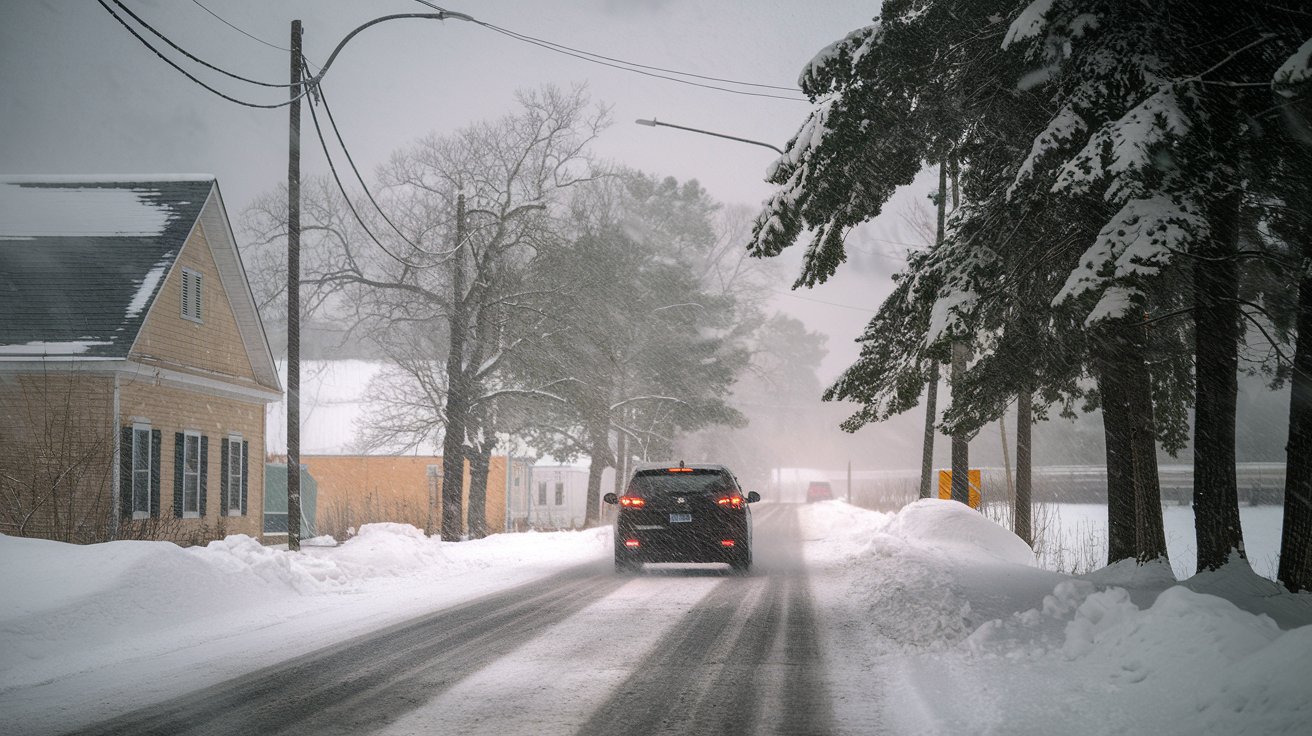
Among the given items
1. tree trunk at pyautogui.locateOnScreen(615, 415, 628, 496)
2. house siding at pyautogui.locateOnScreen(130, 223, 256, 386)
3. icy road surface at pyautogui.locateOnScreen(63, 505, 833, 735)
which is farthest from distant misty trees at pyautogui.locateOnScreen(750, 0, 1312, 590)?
tree trunk at pyautogui.locateOnScreen(615, 415, 628, 496)

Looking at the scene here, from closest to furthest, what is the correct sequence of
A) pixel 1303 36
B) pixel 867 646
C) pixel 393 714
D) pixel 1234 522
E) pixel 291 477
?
pixel 393 714
pixel 1303 36
pixel 867 646
pixel 1234 522
pixel 291 477

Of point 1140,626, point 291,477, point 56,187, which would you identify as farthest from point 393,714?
point 56,187

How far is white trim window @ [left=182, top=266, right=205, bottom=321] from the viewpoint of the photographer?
21.9 metres

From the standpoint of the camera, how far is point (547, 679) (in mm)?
7168

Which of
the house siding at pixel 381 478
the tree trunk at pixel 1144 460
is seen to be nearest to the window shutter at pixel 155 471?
the house siding at pixel 381 478

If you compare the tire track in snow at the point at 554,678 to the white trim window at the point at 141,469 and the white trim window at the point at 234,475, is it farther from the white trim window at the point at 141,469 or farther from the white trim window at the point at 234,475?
the white trim window at the point at 234,475

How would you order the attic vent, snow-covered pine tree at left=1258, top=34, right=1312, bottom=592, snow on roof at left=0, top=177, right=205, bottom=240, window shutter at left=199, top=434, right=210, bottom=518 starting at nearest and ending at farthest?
snow-covered pine tree at left=1258, top=34, right=1312, bottom=592
snow on roof at left=0, top=177, right=205, bottom=240
the attic vent
window shutter at left=199, top=434, right=210, bottom=518

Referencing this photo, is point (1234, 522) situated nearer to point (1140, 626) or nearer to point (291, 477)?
point (1140, 626)

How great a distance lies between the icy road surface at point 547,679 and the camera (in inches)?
231

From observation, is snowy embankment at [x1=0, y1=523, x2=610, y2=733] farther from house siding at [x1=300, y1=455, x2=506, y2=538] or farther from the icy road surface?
house siding at [x1=300, y1=455, x2=506, y2=538]

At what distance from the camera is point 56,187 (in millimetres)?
23625

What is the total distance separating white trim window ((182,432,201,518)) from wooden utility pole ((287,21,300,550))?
21.2ft

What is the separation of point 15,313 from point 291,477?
25.4 ft

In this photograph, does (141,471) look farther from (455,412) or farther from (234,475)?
(455,412)
